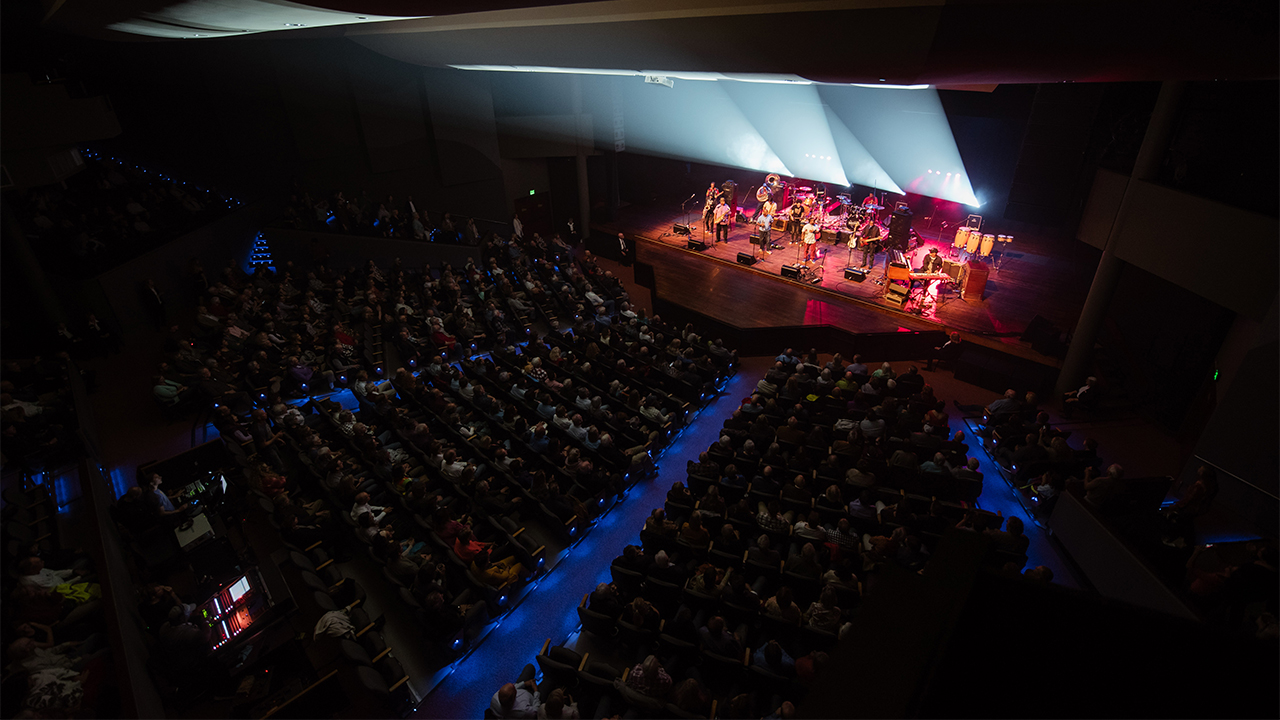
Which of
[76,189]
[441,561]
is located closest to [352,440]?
[441,561]

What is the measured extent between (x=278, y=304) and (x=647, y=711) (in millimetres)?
10646

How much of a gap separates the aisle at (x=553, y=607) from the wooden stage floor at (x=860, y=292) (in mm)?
4586

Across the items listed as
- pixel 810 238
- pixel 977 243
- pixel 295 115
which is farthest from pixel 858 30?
pixel 295 115

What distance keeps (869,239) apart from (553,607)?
10.9 metres

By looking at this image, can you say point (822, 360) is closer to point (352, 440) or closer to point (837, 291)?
point (837, 291)

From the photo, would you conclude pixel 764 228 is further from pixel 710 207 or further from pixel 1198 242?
pixel 1198 242

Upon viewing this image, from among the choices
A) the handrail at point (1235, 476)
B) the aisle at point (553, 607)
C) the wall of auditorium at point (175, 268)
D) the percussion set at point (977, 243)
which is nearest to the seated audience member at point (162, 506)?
the aisle at point (553, 607)

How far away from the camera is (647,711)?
13.9 ft

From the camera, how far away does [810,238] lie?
13102 millimetres

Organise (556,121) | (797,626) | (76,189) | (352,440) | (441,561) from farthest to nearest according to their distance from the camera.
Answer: (556,121) → (76,189) → (352,440) → (441,561) → (797,626)

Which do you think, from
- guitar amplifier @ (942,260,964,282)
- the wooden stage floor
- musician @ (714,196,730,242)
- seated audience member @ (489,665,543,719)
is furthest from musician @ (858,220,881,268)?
seated audience member @ (489,665,543,719)

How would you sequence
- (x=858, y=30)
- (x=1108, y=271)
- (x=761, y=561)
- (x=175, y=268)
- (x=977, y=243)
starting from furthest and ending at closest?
1. (x=977, y=243)
2. (x=175, y=268)
3. (x=1108, y=271)
4. (x=761, y=561)
5. (x=858, y=30)

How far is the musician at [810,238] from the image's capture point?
13.1 m

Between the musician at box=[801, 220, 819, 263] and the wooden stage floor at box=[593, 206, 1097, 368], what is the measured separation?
0.33m
